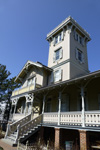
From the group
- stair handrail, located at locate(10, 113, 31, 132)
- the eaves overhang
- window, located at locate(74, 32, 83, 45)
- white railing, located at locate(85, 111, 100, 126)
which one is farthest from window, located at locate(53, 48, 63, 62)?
white railing, located at locate(85, 111, 100, 126)

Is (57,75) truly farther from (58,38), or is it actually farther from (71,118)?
(71,118)

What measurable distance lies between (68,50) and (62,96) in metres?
6.76

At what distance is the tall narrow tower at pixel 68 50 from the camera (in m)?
16.3

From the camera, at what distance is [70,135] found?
1171 centimetres

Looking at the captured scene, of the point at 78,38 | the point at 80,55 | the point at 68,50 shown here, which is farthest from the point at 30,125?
the point at 78,38

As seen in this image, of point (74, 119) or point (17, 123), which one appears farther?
point (17, 123)

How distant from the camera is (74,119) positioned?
30.1 feet

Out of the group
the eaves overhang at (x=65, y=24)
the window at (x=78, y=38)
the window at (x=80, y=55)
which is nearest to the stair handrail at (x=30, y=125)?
the window at (x=80, y=55)

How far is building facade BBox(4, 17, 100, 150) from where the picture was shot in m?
8.98

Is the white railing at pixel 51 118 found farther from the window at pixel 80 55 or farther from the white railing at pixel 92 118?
the window at pixel 80 55

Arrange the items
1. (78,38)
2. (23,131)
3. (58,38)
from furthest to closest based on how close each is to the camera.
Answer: (58,38), (78,38), (23,131)

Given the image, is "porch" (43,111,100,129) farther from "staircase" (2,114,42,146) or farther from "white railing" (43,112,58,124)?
"staircase" (2,114,42,146)

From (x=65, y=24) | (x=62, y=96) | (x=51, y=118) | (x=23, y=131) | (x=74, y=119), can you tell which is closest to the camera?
(x=74, y=119)

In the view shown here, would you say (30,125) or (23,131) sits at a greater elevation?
(30,125)
